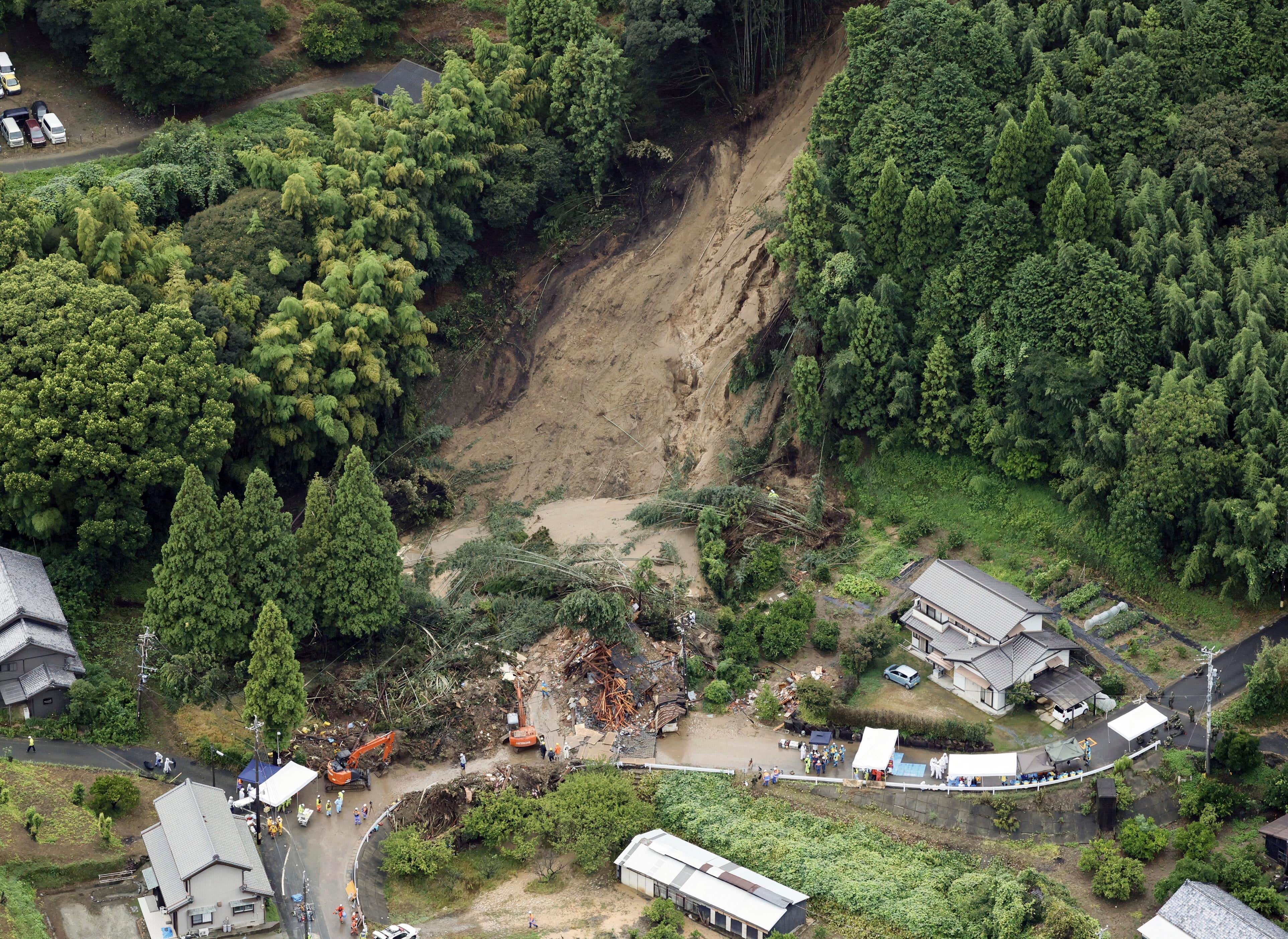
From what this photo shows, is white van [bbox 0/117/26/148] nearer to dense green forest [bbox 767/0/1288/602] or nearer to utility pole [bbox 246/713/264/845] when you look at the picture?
utility pole [bbox 246/713/264/845]

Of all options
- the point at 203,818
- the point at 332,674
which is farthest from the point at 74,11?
the point at 203,818

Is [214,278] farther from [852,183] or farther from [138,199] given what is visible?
[852,183]

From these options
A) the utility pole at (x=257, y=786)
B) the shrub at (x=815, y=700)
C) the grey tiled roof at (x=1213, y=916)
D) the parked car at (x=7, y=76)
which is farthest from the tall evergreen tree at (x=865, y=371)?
the parked car at (x=7, y=76)

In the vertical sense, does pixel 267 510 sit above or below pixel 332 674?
above

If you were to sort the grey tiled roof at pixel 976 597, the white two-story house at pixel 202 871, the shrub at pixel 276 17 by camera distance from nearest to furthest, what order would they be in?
1. the white two-story house at pixel 202 871
2. the grey tiled roof at pixel 976 597
3. the shrub at pixel 276 17

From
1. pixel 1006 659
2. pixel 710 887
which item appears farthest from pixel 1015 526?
pixel 710 887

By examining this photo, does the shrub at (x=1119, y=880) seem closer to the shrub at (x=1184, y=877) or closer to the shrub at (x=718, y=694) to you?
the shrub at (x=1184, y=877)
